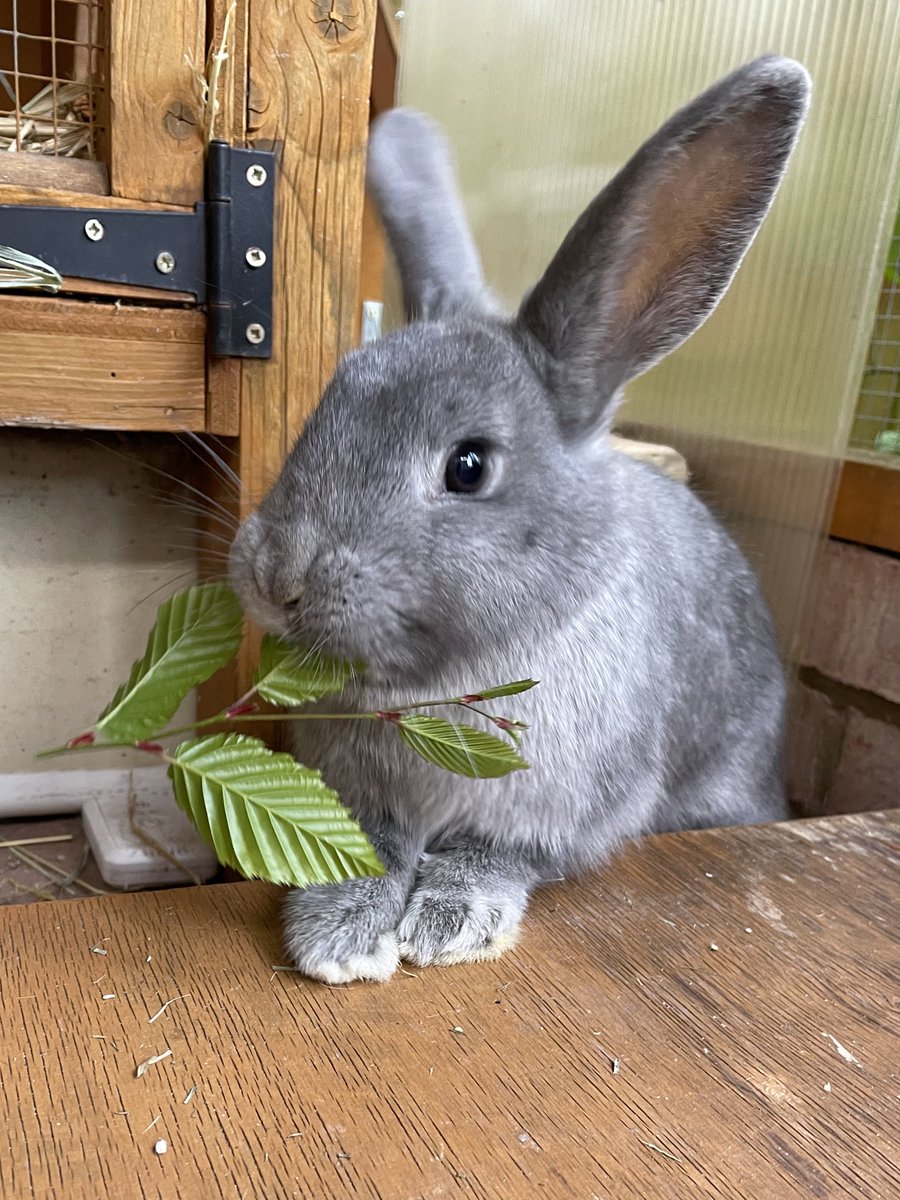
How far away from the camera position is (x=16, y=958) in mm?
992

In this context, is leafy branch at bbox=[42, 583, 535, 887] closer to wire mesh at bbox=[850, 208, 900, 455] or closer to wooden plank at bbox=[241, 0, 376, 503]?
wooden plank at bbox=[241, 0, 376, 503]

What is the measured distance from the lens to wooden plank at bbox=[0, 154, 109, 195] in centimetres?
122

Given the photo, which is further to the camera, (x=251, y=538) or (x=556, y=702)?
(x=556, y=702)

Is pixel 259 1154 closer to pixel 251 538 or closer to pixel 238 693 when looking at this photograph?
pixel 251 538

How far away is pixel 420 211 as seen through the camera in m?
1.25

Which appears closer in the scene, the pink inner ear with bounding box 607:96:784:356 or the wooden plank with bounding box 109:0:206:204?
the pink inner ear with bounding box 607:96:784:356

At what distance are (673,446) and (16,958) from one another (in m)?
1.41

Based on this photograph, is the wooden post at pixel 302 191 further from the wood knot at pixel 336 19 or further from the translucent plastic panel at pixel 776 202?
the translucent plastic panel at pixel 776 202

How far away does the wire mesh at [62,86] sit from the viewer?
4.20ft

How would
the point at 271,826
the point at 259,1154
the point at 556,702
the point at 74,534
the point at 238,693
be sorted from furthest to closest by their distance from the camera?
the point at 74,534
the point at 238,693
the point at 556,702
the point at 271,826
the point at 259,1154

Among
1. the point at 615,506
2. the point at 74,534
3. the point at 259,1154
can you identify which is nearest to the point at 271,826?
the point at 259,1154

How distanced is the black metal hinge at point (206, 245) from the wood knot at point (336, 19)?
18 centimetres

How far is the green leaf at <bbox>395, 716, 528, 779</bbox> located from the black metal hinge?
2.08 ft

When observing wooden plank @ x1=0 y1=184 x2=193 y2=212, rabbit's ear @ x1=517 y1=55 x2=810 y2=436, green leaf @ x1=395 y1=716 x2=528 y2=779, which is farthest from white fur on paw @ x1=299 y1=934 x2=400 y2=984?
wooden plank @ x1=0 y1=184 x2=193 y2=212
